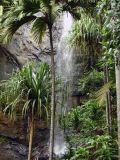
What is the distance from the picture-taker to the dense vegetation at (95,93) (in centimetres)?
752

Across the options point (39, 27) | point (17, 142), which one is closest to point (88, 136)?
point (17, 142)

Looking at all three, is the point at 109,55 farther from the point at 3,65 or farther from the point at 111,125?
the point at 3,65

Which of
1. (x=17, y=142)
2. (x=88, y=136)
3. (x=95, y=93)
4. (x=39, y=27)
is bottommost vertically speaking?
(x=17, y=142)

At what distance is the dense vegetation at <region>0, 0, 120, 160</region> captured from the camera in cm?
752

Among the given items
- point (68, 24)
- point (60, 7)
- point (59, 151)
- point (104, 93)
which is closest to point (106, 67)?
point (104, 93)

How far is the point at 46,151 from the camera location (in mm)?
12945

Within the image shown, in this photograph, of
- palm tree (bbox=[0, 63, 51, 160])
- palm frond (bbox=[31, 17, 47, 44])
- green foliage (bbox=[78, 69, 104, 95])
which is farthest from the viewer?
green foliage (bbox=[78, 69, 104, 95])

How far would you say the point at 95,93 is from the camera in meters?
9.67

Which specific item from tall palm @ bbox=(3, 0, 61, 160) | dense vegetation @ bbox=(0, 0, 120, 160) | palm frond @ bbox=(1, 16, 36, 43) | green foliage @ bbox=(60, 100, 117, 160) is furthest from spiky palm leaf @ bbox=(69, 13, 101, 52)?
green foliage @ bbox=(60, 100, 117, 160)

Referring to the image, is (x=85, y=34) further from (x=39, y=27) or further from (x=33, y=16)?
(x=33, y=16)

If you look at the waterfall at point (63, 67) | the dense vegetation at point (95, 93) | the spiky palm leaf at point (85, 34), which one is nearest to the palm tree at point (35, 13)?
the dense vegetation at point (95, 93)

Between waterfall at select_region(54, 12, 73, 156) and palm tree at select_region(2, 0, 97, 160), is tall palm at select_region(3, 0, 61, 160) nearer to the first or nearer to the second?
palm tree at select_region(2, 0, 97, 160)

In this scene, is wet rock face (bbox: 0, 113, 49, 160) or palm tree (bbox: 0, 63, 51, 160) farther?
wet rock face (bbox: 0, 113, 49, 160)

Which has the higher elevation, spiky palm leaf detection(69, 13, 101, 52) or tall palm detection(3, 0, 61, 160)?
tall palm detection(3, 0, 61, 160)
